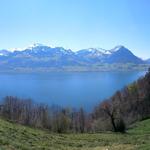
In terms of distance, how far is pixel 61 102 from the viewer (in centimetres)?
17450

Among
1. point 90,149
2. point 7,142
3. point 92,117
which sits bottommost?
point 92,117

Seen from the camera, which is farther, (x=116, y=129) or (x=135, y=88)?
(x=135, y=88)

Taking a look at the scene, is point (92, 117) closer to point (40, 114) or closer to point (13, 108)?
point (40, 114)

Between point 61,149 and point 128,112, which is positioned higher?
point 61,149

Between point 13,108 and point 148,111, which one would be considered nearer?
point 148,111

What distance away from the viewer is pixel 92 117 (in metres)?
120

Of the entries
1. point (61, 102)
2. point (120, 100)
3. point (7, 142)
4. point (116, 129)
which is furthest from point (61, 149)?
point (61, 102)

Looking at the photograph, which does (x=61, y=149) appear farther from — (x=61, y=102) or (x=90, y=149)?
(x=61, y=102)

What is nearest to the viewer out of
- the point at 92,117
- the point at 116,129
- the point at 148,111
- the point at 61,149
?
the point at 61,149

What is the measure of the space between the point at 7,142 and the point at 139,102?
9935 centimetres

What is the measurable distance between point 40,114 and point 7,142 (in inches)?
3601

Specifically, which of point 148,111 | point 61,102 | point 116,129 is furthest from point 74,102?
point 116,129

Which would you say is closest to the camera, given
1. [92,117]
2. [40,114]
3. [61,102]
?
[40,114]

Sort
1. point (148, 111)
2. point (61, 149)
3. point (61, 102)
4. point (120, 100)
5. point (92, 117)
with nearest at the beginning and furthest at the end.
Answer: point (61, 149) < point (148, 111) < point (92, 117) < point (120, 100) < point (61, 102)
